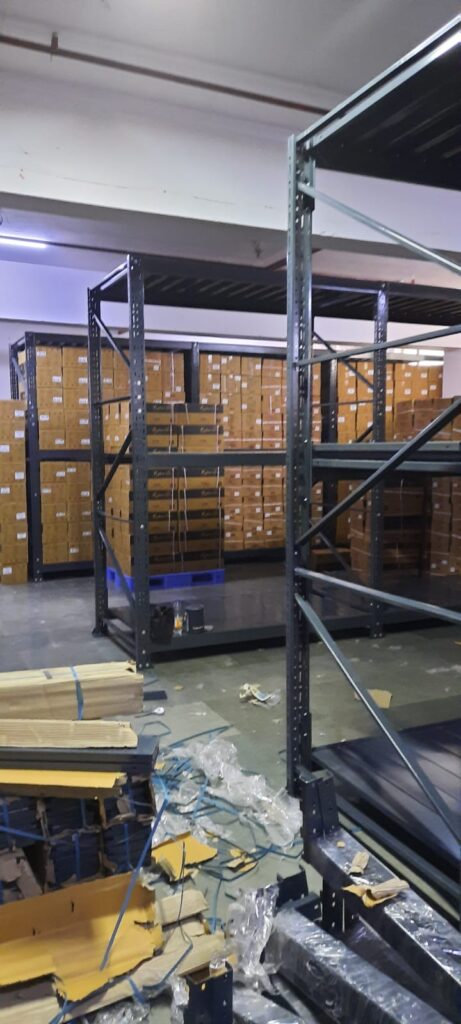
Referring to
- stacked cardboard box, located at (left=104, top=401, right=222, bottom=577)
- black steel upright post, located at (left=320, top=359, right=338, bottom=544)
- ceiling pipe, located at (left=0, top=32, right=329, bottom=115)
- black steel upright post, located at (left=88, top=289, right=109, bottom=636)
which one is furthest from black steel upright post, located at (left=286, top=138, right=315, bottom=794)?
black steel upright post, located at (left=320, top=359, right=338, bottom=544)

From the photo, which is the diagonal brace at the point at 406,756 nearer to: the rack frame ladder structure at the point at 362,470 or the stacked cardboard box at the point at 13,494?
the rack frame ladder structure at the point at 362,470

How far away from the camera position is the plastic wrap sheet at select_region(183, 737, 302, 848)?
291 cm

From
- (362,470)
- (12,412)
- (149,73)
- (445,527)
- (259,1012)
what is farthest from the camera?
(12,412)

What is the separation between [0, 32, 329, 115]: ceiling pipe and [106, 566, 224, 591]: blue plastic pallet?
4.30 m

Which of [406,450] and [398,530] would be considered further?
[398,530]

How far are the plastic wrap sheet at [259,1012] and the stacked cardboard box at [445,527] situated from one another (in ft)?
18.1

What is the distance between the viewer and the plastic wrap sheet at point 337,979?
68.7 inches

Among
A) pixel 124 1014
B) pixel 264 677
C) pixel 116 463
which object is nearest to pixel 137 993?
pixel 124 1014

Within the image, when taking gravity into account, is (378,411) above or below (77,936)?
above

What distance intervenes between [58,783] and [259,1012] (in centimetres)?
85

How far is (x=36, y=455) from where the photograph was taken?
8.44m

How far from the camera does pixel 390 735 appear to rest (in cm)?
246

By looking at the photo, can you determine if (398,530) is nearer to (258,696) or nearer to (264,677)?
(264,677)

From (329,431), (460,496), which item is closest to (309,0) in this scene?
(460,496)
